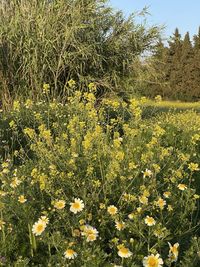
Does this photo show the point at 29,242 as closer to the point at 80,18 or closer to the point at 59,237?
the point at 59,237

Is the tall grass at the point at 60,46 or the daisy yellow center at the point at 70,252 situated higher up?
the tall grass at the point at 60,46

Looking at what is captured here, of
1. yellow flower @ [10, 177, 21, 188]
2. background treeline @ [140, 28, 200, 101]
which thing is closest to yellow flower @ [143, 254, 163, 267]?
yellow flower @ [10, 177, 21, 188]

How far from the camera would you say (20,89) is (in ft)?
32.0

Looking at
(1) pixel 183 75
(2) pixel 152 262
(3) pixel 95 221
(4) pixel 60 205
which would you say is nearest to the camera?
(2) pixel 152 262

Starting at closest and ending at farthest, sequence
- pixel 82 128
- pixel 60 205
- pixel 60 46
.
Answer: pixel 60 205 → pixel 82 128 → pixel 60 46

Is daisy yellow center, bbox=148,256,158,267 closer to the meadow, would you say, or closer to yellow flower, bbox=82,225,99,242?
the meadow

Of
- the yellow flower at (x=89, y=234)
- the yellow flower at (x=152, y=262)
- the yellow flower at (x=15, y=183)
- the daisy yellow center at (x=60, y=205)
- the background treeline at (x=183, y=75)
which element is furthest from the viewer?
the background treeline at (x=183, y=75)

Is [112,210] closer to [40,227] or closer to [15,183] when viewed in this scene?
[40,227]

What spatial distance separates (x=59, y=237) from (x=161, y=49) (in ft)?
38.7

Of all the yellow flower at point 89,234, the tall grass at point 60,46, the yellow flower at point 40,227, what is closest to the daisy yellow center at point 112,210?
the yellow flower at point 89,234

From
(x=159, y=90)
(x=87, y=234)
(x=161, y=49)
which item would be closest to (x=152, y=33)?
(x=161, y=49)

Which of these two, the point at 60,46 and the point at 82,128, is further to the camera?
the point at 60,46

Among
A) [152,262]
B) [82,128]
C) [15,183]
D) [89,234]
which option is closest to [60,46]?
[82,128]

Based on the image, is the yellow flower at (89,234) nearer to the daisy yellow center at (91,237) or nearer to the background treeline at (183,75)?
the daisy yellow center at (91,237)
